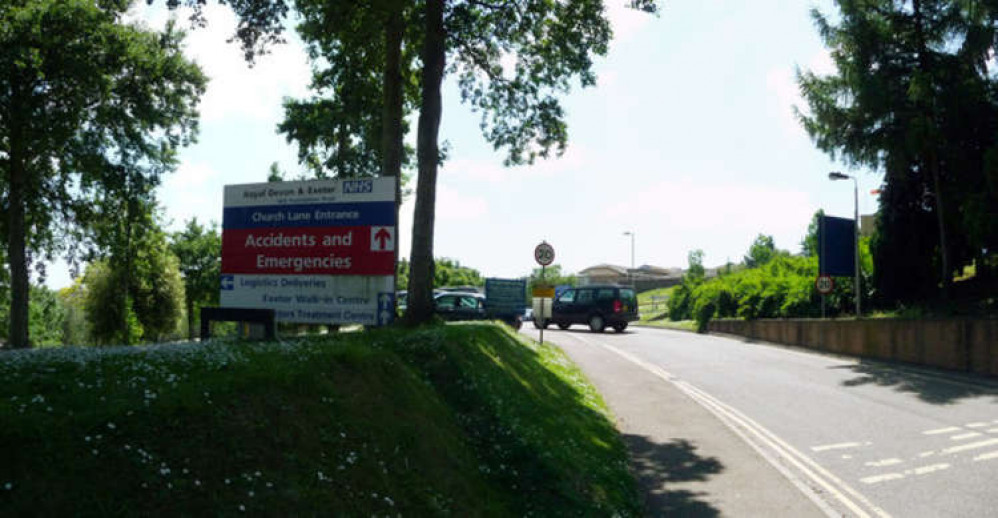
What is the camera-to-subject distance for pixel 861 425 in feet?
35.3

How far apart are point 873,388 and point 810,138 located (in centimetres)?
1220

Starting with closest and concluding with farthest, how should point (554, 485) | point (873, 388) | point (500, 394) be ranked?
point (554, 485) < point (500, 394) < point (873, 388)

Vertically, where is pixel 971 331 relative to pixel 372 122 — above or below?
below

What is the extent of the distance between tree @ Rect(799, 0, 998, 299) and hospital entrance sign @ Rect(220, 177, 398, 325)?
1662 centimetres

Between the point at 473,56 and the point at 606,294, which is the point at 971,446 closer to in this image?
the point at 473,56

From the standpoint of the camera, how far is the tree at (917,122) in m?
20.3

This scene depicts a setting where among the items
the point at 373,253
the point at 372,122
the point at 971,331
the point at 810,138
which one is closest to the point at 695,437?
the point at 373,253

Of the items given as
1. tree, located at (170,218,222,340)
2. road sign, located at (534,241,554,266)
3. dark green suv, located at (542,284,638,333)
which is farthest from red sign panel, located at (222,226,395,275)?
tree, located at (170,218,222,340)

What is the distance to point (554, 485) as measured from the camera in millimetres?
6398

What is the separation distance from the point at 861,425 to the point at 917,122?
13.2 metres

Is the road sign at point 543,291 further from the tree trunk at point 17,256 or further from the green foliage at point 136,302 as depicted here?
the green foliage at point 136,302

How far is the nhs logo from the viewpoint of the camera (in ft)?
Answer: 34.2

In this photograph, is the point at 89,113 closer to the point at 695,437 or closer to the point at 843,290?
the point at 695,437

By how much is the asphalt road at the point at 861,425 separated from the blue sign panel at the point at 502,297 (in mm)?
5189
